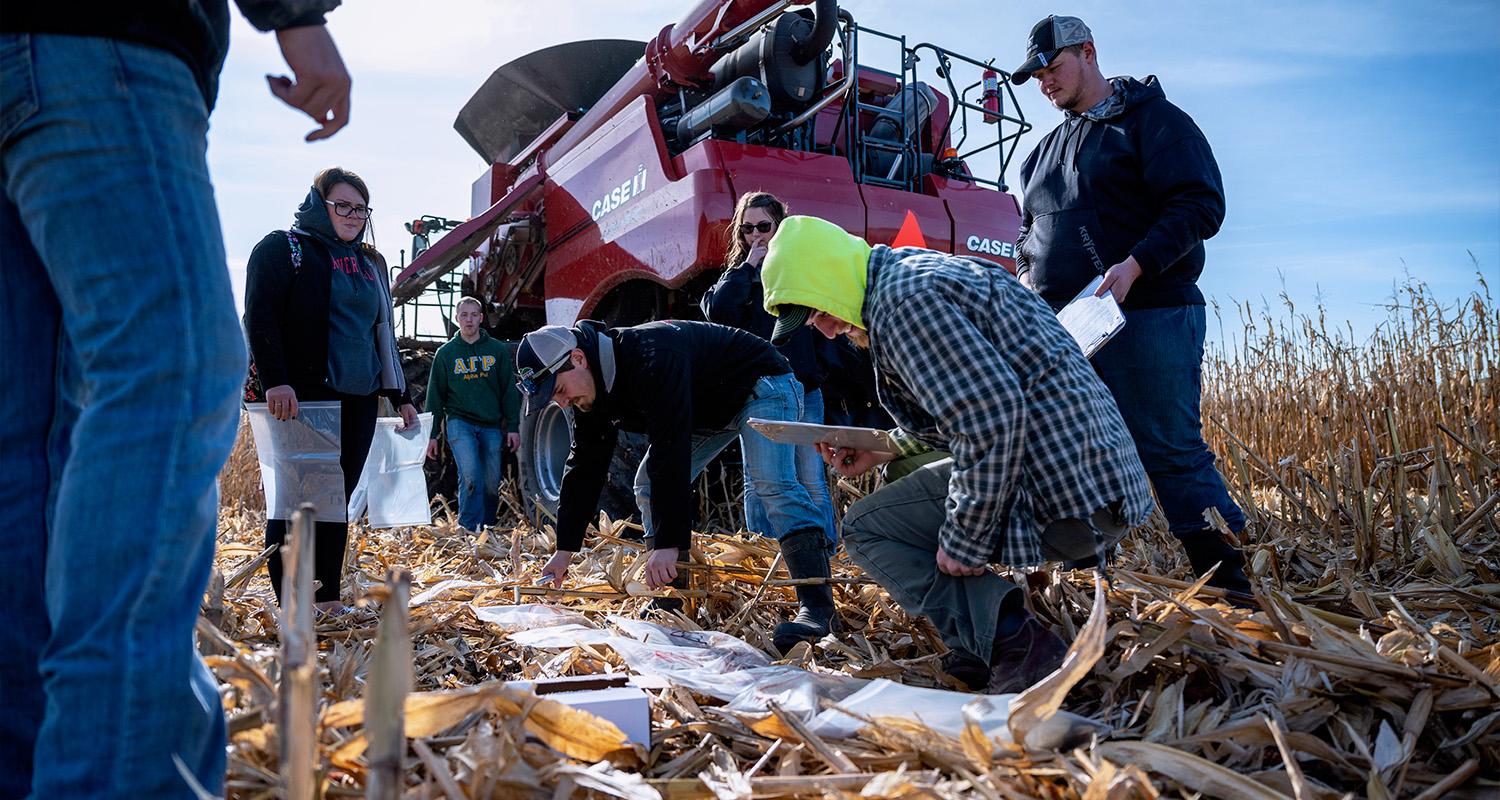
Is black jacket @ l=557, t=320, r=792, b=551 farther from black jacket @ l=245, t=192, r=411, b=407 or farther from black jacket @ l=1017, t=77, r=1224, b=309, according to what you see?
black jacket @ l=1017, t=77, r=1224, b=309

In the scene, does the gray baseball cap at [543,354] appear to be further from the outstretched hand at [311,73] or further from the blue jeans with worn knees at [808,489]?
the outstretched hand at [311,73]

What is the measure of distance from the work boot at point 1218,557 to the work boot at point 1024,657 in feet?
2.77

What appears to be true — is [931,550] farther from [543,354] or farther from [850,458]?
[543,354]

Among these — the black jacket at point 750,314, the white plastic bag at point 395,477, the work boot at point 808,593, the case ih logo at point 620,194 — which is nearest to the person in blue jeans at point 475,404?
the case ih logo at point 620,194

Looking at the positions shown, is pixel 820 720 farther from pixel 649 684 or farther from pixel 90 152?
pixel 90 152

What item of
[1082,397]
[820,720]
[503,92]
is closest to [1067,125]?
[1082,397]

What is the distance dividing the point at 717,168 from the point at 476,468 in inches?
121

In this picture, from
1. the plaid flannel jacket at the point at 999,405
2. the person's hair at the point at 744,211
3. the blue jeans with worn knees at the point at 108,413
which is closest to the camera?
the blue jeans with worn knees at the point at 108,413

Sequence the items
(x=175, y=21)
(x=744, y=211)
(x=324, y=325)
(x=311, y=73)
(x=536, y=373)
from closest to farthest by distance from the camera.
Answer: (x=175, y=21) → (x=311, y=73) → (x=536, y=373) → (x=324, y=325) → (x=744, y=211)

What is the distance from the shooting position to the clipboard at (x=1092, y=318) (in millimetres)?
2631

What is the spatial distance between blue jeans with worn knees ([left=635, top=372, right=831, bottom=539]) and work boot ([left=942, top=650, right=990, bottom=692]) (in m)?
0.82

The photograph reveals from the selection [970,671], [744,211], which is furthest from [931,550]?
[744,211]

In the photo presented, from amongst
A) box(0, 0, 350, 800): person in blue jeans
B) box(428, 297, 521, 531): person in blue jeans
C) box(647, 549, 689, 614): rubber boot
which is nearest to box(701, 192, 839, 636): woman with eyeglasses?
box(647, 549, 689, 614): rubber boot

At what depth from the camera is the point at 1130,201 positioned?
307 centimetres
